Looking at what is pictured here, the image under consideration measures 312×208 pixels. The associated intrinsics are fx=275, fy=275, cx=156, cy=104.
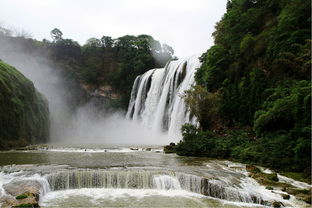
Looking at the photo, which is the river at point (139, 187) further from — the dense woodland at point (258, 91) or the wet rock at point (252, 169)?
→ the dense woodland at point (258, 91)

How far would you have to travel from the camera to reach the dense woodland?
44.4ft

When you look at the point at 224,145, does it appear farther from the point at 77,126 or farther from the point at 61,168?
the point at 77,126

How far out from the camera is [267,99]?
17.0m

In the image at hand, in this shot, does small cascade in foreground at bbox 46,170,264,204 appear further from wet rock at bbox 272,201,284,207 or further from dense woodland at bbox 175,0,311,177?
dense woodland at bbox 175,0,311,177

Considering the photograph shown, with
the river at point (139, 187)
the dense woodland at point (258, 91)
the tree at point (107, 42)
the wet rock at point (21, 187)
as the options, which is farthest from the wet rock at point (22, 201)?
the tree at point (107, 42)

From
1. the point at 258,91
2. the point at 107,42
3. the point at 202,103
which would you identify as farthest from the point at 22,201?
the point at 107,42

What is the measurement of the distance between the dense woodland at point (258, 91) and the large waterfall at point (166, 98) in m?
Answer: 3.82

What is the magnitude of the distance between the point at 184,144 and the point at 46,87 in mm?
33289

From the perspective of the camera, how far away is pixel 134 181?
1111 cm

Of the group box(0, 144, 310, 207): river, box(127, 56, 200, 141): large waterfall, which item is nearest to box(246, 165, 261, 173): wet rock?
box(0, 144, 310, 207): river

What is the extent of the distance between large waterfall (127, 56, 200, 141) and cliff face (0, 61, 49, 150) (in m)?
13.2

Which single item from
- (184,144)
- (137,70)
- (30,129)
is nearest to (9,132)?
(30,129)

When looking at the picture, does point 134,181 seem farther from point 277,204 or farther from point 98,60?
point 98,60

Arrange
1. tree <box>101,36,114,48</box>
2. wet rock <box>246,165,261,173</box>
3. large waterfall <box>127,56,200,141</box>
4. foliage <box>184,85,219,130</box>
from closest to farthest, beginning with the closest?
wet rock <box>246,165,261,173</box>
foliage <box>184,85,219,130</box>
large waterfall <box>127,56,200,141</box>
tree <box>101,36,114,48</box>
